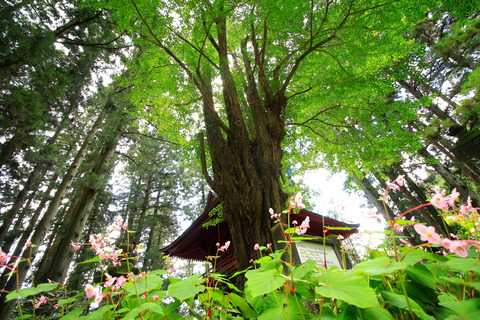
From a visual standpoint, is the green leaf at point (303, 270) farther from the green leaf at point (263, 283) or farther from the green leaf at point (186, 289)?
the green leaf at point (186, 289)

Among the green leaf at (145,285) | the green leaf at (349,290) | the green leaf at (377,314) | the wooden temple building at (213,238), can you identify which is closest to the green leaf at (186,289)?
the green leaf at (145,285)

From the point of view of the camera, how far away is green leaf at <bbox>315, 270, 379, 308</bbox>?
23.2 inches

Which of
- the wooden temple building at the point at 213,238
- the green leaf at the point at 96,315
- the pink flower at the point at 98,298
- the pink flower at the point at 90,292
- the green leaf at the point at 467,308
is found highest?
the wooden temple building at the point at 213,238

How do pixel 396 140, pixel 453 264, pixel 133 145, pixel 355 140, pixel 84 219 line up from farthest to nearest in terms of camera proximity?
pixel 133 145
pixel 84 219
pixel 355 140
pixel 396 140
pixel 453 264

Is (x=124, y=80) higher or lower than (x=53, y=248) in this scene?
higher

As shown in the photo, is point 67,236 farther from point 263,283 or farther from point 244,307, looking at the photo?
point 263,283

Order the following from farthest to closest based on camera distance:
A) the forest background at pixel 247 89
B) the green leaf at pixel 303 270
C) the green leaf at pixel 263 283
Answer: the forest background at pixel 247 89 < the green leaf at pixel 303 270 < the green leaf at pixel 263 283

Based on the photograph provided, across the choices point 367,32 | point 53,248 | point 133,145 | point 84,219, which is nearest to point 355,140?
point 367,32

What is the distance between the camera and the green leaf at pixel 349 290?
1.93 ft

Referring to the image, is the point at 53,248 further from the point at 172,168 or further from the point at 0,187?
the point at 172,168

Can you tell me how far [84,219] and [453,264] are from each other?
818 centimetres

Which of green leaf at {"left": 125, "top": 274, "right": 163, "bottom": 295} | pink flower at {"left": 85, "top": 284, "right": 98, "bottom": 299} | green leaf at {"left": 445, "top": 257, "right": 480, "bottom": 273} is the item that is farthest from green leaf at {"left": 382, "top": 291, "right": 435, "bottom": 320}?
pink flower at {"left": 85, "top": 284, "right": 98, "bottom": 299}

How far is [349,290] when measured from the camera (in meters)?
0.66

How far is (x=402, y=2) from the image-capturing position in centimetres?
307
